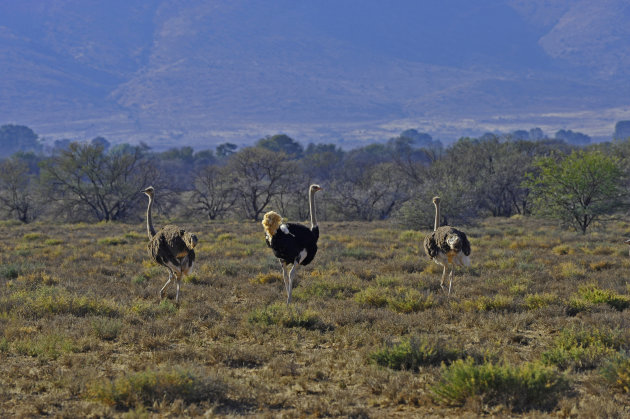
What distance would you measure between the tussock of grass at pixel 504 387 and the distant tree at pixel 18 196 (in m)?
43.1

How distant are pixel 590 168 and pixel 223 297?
20.2m

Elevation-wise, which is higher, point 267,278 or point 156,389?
point 156,389

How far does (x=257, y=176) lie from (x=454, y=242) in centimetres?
3831

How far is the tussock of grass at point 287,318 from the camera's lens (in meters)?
10.1

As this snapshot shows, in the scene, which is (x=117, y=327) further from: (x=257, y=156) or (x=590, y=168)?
(x=257, y=156)

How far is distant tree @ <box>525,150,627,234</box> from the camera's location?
1081 inches

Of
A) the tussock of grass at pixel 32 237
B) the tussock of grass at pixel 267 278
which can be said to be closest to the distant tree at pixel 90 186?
the tussock of grass at pixel 32 237

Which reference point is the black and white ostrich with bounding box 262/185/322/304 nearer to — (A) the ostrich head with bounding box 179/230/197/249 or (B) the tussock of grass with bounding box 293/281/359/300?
A: (B) the tussock of grass with bounding box 293/281/359/300

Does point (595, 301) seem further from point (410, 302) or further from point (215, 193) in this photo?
point (215, 193)

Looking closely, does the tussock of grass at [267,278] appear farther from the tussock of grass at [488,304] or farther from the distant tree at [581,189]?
the distant tree at [581,189]

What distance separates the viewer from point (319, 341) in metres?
9.32

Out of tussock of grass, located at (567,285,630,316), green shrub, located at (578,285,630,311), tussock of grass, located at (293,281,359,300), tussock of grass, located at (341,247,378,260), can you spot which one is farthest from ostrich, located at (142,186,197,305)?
tussock of grass, located at (341,247,378,260)

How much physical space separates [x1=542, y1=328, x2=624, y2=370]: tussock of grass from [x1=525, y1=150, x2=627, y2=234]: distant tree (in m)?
19.7

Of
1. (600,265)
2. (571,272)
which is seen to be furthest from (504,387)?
(600,265)
